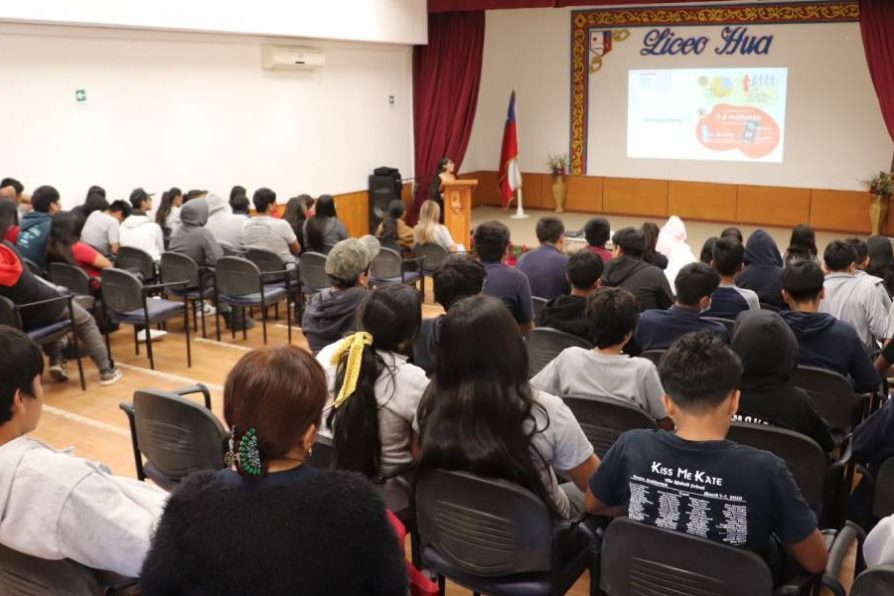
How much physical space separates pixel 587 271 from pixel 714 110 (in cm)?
792

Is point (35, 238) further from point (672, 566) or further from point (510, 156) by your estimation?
point (510, 156)

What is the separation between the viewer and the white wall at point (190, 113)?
6.96 m

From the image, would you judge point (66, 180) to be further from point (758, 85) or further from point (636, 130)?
point (758, 85)

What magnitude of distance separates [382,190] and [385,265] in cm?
421

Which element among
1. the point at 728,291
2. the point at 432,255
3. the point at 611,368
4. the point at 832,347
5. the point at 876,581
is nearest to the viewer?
the point at 876,581

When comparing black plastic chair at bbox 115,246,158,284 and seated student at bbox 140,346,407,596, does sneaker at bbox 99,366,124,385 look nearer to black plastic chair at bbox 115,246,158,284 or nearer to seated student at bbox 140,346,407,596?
black plastic chair at bbox 115,246,158,284

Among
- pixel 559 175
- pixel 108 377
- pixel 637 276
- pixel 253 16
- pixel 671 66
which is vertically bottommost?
pixel 108 377

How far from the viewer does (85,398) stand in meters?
5.15

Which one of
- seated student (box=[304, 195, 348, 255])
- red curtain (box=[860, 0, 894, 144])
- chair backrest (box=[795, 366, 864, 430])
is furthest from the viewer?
red curtain (box=[860, 0, 894, 144])

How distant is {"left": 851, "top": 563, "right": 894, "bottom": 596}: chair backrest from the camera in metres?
1.75

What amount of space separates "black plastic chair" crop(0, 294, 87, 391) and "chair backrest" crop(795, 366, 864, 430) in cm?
384

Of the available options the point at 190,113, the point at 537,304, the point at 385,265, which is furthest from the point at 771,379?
the point at 190,113

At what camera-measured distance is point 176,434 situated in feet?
9.38

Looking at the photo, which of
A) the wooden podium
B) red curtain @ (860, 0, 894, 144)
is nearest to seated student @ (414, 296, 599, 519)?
the wooden podium
